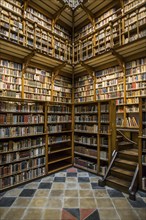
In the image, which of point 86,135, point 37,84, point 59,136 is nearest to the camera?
point 59,136

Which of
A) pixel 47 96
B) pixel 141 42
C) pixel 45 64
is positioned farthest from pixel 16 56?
pixel 141 42

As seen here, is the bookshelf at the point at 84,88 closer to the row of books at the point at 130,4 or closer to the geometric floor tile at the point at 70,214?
the row of books at the point at 130,4

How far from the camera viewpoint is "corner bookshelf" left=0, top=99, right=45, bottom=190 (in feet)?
9.58

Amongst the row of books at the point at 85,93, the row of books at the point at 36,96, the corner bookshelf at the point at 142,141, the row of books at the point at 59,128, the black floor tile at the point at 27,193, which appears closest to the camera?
the black floor tile at the point at 27,193

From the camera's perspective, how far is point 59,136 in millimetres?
4230

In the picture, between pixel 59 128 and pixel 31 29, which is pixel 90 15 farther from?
pixel 59 128

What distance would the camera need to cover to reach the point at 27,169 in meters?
3.21

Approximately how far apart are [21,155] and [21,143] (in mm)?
275

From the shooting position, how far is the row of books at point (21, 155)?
9.50 feet

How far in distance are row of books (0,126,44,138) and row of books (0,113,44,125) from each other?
0.43ft

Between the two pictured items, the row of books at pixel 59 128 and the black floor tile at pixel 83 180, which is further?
the row of books at pixel 59 128

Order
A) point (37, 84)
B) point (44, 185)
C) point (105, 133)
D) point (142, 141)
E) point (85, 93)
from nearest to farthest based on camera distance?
1. point (142, 141)
2. point (44, 185)
3. point (105, 133)
4. point (37, 84)
5. point (85, 93)

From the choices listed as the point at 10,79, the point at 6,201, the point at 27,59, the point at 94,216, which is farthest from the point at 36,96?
the point at 94,216

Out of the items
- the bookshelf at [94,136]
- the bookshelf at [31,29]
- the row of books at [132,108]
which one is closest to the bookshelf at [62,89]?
the bookshelf at [31,29]
